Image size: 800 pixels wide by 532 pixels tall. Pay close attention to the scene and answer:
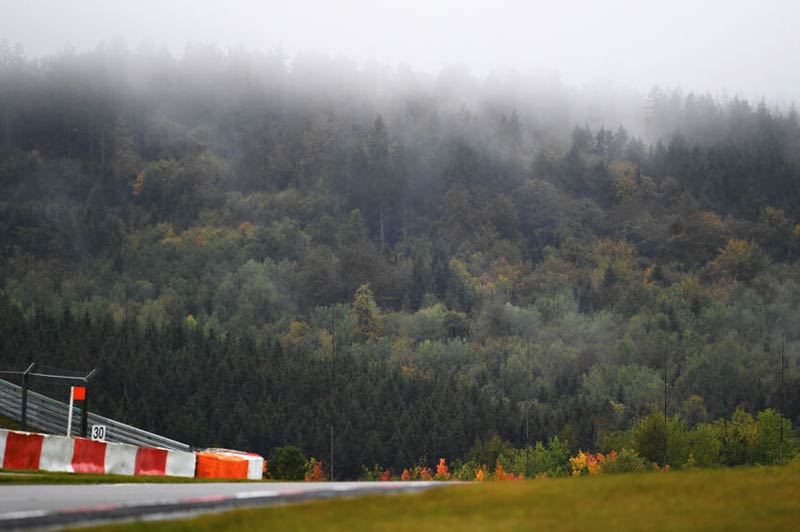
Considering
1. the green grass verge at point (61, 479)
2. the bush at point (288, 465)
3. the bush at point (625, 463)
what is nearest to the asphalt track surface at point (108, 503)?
the green grass verge at point (61, 479)

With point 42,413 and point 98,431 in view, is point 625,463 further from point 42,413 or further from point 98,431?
point 98,431

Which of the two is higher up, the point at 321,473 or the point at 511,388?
the point at 511,388

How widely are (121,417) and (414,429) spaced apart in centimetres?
3860

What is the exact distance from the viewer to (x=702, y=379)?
597 feet

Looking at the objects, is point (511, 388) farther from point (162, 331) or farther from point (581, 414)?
point (162, 331)

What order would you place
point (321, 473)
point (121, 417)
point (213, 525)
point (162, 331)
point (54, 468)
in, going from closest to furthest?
point (213, 525), point (54, 468), point (121, 417), point (321, 473), point (162, 331)

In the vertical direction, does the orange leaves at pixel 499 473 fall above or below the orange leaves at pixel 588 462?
below

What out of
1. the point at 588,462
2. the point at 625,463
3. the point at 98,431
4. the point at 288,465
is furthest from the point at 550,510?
the point at 588,462

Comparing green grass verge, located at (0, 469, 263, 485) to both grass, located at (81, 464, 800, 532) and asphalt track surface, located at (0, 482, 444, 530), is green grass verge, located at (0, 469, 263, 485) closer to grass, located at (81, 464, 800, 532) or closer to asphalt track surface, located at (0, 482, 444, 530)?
asphalt track surface, located at (0, 482, 444, 530)

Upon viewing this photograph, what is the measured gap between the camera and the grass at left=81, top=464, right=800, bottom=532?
14.0 m

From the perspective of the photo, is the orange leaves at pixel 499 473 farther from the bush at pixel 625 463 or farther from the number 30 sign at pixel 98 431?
the number 30 sign at pixel 98 431

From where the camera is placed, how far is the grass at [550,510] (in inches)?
550

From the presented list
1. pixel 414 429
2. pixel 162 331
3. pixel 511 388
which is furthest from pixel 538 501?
pixel 511 388

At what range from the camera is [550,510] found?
49.4 feet
